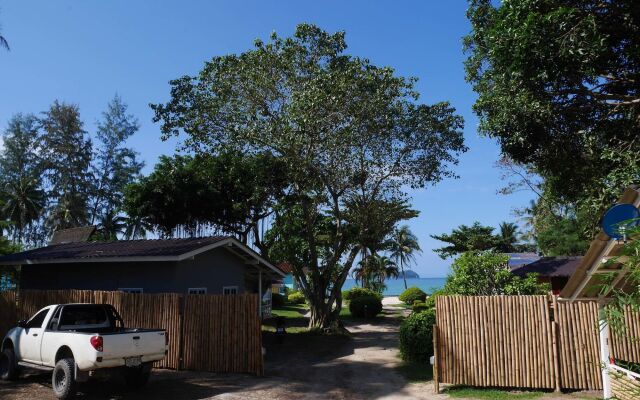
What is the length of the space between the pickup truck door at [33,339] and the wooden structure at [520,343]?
886 cm

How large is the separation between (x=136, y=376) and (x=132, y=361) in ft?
3.22

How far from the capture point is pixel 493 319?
11008 mm

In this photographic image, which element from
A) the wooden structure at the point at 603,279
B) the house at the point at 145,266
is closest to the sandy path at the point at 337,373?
the house at the point at 145,266

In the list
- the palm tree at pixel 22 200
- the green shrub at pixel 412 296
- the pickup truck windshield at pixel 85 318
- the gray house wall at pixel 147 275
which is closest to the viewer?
the pickup truck windshield at pixel 85 318

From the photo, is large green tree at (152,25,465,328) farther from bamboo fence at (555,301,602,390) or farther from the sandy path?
bamboo fence at (555,301,602,390)

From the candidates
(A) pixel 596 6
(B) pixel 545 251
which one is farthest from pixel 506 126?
(B) pixel 545 251

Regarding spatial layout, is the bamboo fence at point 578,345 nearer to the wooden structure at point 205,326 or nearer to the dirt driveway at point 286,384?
the dirt driveway at point 286,384

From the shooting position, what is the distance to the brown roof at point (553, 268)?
2361 centimetres

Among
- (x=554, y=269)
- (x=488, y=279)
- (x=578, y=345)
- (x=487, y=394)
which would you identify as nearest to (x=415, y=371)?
(x=488, y=279)

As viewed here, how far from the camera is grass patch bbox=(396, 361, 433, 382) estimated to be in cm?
1269

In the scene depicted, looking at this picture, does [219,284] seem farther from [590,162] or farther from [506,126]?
[590,162]

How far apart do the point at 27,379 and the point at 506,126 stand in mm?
14107

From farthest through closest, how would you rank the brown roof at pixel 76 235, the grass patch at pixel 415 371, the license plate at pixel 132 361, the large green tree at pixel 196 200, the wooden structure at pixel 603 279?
the large green tree at pixel 196 200 → the brown roof at pixel 76 235 → the grass patch at pixel 415 371 → the license plate at pixel 132 361 → the wooden structure at pixel 603 279

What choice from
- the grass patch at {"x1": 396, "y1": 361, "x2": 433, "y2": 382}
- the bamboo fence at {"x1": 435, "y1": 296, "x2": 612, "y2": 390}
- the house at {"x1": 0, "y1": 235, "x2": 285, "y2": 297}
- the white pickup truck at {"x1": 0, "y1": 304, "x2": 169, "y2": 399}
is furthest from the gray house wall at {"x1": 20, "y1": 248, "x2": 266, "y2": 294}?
the bamboo fence at {"x1": 435, "y1": 296, "x2": 612, "y2": 390}
